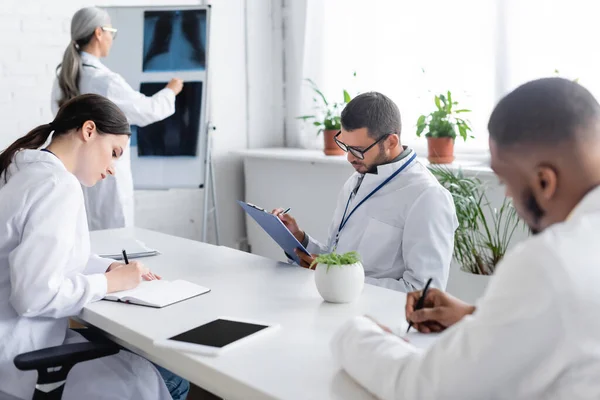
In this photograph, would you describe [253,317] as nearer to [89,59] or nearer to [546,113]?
[546,113]

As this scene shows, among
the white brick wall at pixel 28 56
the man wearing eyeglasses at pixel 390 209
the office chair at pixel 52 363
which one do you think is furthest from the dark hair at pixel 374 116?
the white brick wall at pixel 28 56

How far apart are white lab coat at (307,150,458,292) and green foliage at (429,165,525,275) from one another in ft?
2.81

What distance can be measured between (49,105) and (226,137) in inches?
49.8

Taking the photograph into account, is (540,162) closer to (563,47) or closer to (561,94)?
(561,94)

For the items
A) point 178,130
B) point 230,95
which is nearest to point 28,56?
point 178,130

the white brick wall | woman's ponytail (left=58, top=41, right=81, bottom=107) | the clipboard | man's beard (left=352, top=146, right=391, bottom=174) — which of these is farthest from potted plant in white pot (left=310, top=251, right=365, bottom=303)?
the white brick wall

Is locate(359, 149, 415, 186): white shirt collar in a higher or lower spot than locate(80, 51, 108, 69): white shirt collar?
lower

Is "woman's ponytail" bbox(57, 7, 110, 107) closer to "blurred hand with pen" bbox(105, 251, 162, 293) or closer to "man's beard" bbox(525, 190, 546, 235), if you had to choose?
"blurred hand with pen" bbox(105, 251, 162, 293)

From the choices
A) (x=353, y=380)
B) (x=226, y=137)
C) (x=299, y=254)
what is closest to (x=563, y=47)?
(x=299, y=254)

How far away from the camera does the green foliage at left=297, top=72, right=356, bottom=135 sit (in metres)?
4.24

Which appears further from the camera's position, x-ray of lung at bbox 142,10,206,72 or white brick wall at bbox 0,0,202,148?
x-ray of lung at bbox 142,10,206,72

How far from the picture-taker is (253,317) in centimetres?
164

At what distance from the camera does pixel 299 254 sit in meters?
2.21

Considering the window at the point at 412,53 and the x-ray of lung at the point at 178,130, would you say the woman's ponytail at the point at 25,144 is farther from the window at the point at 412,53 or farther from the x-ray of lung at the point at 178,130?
the window at the point at 412,53
